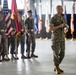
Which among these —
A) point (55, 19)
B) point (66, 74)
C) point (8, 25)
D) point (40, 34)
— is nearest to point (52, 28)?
point (55, 19)

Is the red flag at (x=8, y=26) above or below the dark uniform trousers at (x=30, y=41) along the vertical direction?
A: above

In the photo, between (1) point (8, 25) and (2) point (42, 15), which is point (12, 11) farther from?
(2) point (42, 15)

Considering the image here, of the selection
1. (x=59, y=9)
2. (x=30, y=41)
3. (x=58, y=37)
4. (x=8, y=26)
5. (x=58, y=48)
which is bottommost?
(x=30, y=41)

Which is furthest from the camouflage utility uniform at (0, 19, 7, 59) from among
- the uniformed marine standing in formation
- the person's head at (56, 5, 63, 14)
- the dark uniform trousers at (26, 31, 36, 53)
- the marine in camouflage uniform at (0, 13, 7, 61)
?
the person's head at (56, 5, 63, 14)

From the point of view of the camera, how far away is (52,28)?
704cm

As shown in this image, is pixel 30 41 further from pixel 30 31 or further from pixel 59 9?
pixel 59 9

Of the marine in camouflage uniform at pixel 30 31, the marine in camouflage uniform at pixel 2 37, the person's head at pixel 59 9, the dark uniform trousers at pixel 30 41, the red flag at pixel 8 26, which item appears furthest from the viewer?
the dark uniform trousers at pixel 30 41

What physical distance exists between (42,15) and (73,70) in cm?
1491

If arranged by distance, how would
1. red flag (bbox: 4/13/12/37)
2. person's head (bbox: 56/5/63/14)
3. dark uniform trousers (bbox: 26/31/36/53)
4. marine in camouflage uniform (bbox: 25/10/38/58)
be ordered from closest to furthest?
person's head (bbox: 56/5/63/14) → red flag (bbox: 4/13/12/37) → marine in camouflage uniform (bbox: 25/10/38/58) → dark uniform trousers (bbox: 26/31/36/53)

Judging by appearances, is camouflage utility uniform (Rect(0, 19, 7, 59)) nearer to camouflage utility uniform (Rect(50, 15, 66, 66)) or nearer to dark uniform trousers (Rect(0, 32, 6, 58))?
dark uniform trousers (Rect(0, 32, 6, 58))

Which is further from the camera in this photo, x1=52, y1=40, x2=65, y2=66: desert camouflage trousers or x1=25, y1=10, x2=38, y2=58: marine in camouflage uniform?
x1=25, y1=10, x2=38, y2=58: marine in camouflage uniform

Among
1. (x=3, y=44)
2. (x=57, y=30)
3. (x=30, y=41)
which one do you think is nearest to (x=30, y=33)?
(x=30, y=41)

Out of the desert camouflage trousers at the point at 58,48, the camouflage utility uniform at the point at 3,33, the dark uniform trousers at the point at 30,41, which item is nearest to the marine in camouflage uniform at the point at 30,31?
the dark uniform trousers at the point at 30,41

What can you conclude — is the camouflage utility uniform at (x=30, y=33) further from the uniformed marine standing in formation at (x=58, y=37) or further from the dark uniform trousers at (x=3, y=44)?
the uniformed marine standing in formation at (x=58, y=37)
